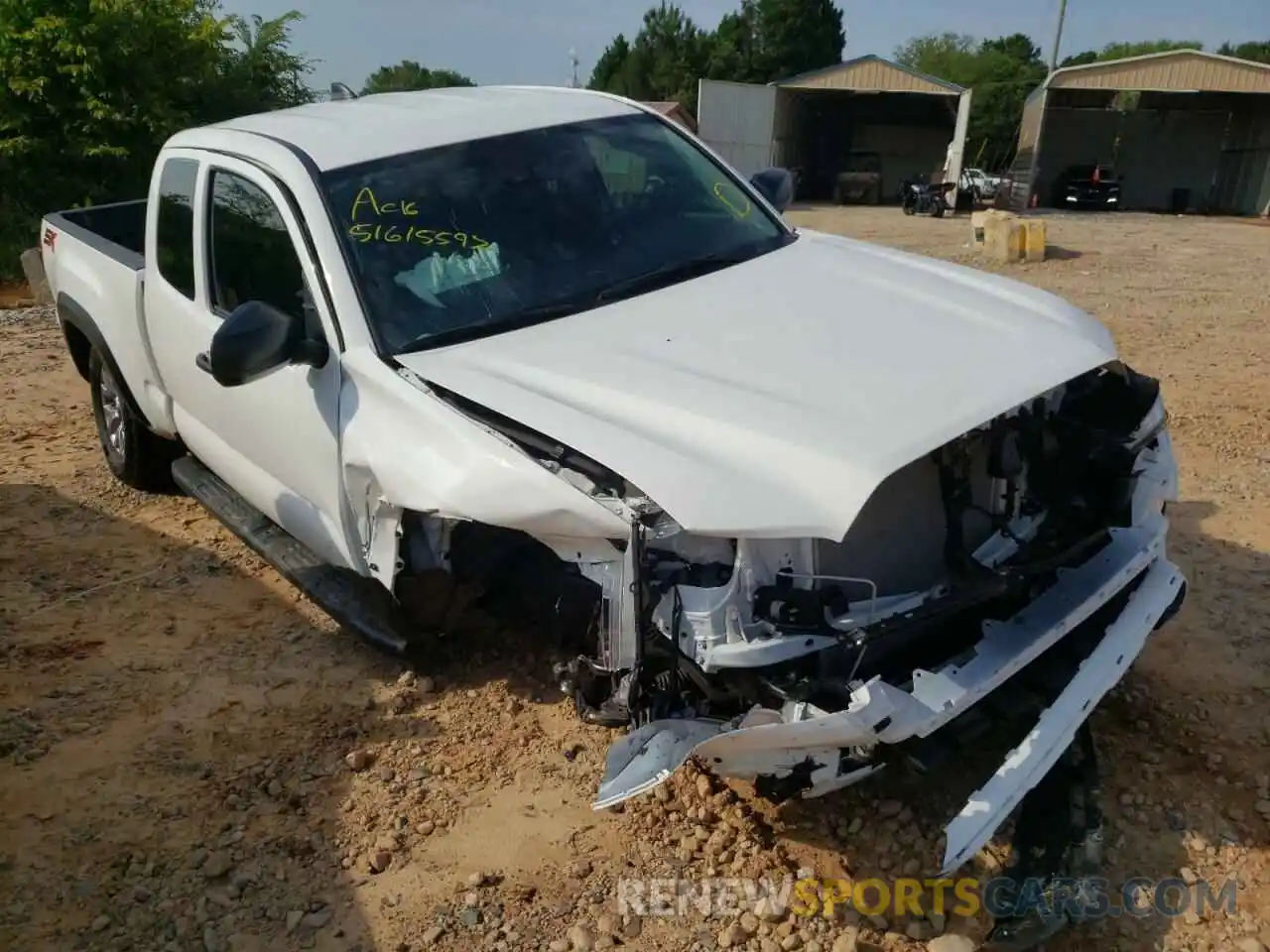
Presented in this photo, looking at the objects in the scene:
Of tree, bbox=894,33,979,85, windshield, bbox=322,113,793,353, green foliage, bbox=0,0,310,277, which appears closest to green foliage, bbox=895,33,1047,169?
tree, bbox=894,33,979,85

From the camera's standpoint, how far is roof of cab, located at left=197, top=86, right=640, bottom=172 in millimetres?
3674

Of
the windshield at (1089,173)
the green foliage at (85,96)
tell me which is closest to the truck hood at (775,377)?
the green foliage at (85,96)

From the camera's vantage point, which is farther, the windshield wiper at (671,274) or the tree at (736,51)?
the tree at (736,51)

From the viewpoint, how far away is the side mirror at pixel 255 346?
9.98 ft

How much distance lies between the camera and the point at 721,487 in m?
2.40

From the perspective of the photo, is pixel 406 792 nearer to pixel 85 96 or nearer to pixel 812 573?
pixel 812 573

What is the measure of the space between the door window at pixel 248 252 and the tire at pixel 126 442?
161cm

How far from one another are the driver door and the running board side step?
14 centimetres

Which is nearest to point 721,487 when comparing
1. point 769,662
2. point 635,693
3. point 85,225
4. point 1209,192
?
point 769,662

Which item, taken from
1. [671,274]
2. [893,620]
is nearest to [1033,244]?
[671,274]

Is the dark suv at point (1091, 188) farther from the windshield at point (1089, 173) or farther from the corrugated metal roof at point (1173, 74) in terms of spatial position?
the corrugated metal roof at point (1173, 74)

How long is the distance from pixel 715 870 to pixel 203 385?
2710 mm

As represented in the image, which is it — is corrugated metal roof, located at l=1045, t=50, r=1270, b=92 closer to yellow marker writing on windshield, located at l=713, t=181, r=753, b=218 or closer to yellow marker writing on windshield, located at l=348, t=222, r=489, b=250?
yellow marker writing on windshield, located at l=713, t=181, r=753, b=218

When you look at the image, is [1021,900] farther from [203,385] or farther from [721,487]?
[203,385]
